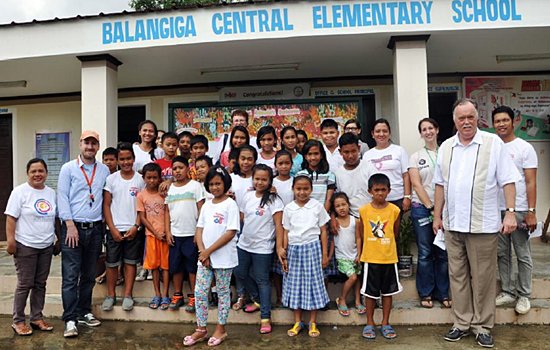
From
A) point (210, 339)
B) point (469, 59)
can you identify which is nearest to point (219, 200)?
point (210, 339)

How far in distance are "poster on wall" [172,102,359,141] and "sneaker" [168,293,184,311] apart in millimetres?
2716

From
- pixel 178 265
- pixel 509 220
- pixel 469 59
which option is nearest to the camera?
pixel 509 220

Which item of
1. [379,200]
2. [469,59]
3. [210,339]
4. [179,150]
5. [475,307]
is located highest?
[469,59]

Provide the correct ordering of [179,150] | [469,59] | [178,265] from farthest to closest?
[469,59]
[179,150]
[178,265]

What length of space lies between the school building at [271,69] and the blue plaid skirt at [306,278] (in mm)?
2223

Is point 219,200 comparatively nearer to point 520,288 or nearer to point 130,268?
point 130,268

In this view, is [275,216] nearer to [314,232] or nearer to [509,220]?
[314,232]

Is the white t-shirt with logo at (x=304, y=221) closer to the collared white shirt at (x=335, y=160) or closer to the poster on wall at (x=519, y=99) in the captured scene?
the collared white shirt at (x=335, y=160)

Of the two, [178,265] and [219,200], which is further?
[178,265]

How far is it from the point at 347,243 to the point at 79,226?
245 centimetres

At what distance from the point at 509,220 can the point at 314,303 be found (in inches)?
67.0

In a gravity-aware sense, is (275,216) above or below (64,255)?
above

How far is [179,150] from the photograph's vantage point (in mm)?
4562

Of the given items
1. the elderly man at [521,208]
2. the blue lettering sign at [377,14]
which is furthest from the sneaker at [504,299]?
the blue lettering sign at [377,14]
